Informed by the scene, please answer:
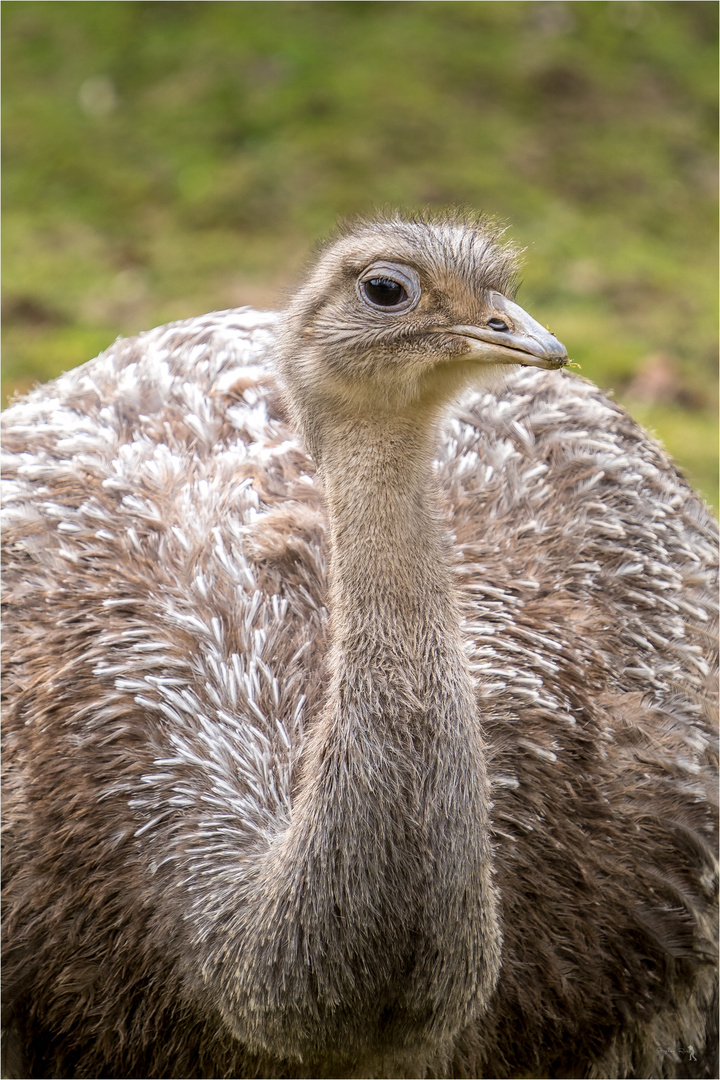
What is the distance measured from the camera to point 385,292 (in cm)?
307

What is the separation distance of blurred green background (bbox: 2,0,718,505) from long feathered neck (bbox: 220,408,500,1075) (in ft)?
17.5

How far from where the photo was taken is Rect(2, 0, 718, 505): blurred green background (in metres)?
8.94

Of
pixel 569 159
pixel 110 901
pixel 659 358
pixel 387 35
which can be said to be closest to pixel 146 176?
pixel 387 35

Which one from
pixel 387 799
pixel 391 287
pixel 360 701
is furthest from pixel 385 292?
pixel 387 799

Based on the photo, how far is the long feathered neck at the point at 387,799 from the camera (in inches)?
119

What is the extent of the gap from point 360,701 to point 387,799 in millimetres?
223

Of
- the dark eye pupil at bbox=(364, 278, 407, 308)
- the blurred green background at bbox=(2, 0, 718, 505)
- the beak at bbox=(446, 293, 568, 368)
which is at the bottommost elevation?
the beak at bbox=(446, 293, 568, 368)

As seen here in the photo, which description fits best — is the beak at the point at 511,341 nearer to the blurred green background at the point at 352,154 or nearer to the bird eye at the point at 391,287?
the bird eye at the point at 391,287

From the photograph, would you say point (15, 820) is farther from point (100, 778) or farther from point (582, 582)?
point (582, 582)

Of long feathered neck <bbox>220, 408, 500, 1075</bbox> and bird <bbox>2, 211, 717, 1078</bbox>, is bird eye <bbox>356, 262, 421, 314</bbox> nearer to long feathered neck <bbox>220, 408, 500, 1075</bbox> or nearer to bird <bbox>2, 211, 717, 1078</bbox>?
bird <bbox>2, 211, 717, 1078</bbox>

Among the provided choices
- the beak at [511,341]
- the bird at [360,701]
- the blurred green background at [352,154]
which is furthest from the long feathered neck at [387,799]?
the blurred green background at [352,154]

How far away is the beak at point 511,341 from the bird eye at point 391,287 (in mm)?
127

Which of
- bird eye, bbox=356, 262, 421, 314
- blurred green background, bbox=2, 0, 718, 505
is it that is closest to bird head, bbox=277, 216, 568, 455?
bird eye, bbox=356, 262, 421, 314

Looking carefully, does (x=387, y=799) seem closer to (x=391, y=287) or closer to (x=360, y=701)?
(x=360, y=701)
